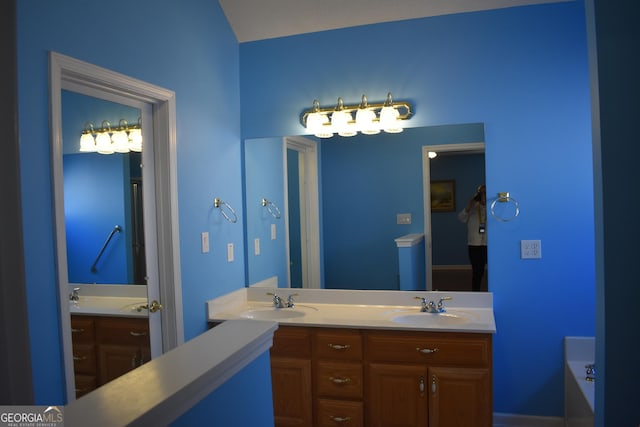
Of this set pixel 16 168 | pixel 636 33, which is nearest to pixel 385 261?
pixel 636 33

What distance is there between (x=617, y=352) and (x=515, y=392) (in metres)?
1.60

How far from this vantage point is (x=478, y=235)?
295cm

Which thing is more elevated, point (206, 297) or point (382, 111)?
point (382, 111)

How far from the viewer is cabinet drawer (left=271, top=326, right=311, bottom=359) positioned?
107 inches

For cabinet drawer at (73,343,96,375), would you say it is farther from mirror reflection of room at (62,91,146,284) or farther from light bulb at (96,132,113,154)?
light bulb at (96,132,113,154)

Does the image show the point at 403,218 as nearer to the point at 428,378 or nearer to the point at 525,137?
the point at 525,137

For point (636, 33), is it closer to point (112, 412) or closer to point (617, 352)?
point (617, 352)

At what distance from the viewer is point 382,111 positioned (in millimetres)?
3023

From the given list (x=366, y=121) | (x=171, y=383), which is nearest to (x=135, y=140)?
(x=366, y=121)

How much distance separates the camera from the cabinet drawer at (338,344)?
8.65 ft

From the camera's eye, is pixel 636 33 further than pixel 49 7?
No

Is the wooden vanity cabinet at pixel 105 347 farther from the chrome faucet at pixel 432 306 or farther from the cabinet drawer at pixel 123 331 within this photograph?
the chrome faucet at pixel 432 306

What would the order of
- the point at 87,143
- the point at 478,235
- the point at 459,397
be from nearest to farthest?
the point at 87,143
the point at 459,397
the point at 478,235

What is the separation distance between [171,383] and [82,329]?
4.03ft
